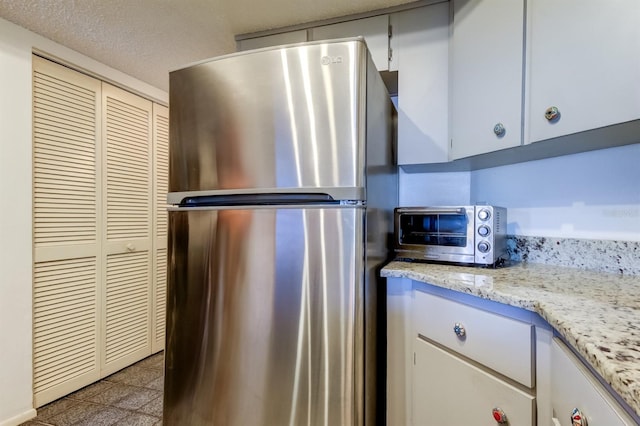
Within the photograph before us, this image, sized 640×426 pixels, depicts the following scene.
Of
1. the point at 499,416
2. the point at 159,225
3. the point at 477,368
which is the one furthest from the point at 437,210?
the point at 159,225

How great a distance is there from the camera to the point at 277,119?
1.15m

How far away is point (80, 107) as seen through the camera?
6.97ft

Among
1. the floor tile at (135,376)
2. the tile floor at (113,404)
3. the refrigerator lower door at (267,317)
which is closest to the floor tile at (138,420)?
the tile floor at (113,404)

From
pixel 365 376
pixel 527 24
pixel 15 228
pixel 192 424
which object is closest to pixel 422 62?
pixel 527 24

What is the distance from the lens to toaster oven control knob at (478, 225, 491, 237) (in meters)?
1.27

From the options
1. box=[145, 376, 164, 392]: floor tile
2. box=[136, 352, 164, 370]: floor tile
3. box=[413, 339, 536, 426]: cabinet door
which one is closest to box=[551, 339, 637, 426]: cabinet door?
box=[413, 339, 536, 426]: cabinet door

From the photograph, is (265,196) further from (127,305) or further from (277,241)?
(127,305)

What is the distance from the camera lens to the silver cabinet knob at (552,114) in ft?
3.38

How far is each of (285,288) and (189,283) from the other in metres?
0.41

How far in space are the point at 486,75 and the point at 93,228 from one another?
239 centimetres

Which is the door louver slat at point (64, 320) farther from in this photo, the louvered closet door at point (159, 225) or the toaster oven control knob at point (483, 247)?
the toaster oven control knob at point (483, 247)

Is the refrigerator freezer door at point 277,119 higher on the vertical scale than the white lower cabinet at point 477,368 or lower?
higher

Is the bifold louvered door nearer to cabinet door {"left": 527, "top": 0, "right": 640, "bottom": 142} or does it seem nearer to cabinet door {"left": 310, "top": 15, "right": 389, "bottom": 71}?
cabinet door {"left": 310, "top": 15, "right": 389, "bottom": 71}

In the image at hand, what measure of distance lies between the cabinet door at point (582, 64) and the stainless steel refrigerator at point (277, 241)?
538 millimetres
